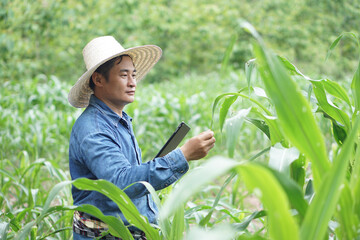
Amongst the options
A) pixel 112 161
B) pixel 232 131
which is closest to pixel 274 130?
pixel 232 131

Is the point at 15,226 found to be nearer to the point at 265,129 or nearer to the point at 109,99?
the point at 109,99

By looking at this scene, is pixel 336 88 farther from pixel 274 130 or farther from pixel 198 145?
pixel 198 145

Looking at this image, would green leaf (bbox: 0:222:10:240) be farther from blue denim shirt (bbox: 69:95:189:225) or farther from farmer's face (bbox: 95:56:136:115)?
farmer's face (bbox: 95:56:136:115)

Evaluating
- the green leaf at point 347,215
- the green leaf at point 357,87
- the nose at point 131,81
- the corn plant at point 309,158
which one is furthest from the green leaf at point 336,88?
the nose at point 131,81

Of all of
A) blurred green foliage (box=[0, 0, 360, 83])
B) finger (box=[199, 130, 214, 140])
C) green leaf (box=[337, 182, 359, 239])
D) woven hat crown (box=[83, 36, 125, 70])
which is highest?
→ blurred green foliage (box=[0, 0, 360, 83])

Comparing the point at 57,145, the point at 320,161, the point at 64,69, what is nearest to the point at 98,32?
the point at 64,69

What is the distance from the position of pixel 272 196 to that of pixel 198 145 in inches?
27.2

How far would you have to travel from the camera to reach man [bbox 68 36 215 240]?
57.4 inches

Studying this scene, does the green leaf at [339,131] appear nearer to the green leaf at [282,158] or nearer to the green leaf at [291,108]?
the green leaf at [282,158]

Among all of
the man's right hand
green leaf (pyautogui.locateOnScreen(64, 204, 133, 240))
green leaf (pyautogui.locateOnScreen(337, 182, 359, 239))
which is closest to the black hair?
the man's right hand

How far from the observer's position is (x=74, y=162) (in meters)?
1.67

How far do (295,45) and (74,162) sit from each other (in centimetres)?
1451

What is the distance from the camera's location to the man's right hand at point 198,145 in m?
1.44

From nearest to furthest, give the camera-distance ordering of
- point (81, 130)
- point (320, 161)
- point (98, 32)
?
1. point (320, 161)
2. point (81, 130)
3. point (98, 32)
